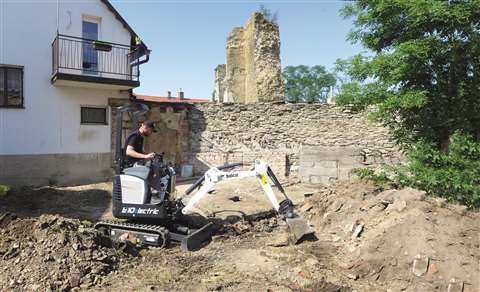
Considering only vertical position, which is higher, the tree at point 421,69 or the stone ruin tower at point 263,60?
the stone ruin tower at point 263,60

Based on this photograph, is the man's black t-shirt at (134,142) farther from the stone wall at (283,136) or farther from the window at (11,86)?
the stone wall at (283,136)

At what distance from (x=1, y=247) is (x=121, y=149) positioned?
86.2 inches

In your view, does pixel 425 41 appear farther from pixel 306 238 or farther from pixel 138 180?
pixel 138 180

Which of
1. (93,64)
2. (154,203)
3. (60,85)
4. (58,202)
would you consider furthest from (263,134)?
(154,203)

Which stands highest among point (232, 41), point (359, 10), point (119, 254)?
point (232, 41)

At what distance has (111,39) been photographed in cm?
→ 1315

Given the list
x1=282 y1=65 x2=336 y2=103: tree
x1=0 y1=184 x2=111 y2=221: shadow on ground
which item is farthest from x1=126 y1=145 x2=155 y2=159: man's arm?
x1=282 y1=65 x2=336 y2=103: tree

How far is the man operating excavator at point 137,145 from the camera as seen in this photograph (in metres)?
5.87

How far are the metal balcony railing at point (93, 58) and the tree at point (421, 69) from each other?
8419mm

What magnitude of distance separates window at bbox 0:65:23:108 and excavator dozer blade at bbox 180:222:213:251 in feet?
28.4

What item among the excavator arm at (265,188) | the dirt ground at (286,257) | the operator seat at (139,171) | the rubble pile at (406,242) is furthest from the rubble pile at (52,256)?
the rubble pile at (406,242)

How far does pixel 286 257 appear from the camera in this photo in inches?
216

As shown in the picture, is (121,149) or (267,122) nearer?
(121,149)

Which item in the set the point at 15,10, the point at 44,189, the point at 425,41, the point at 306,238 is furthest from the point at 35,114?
the point at 425,41
